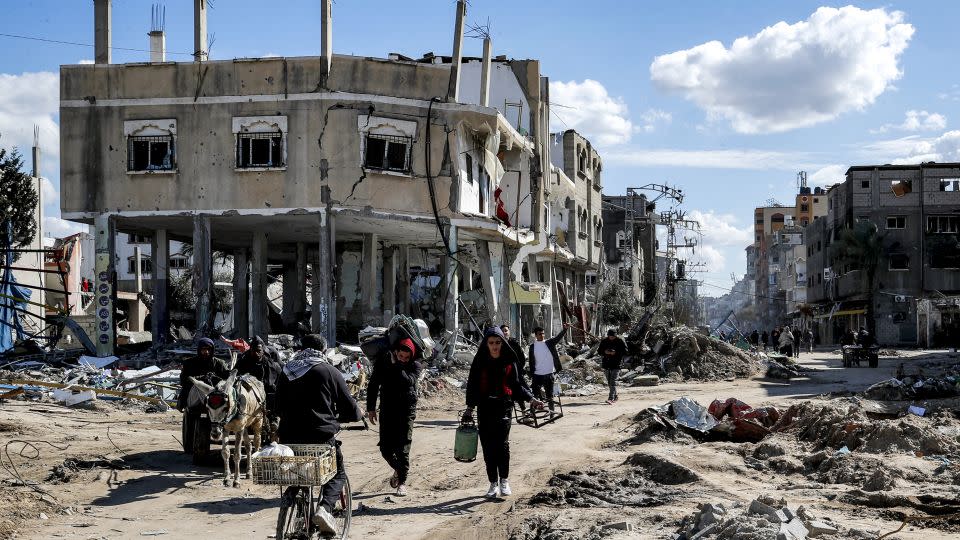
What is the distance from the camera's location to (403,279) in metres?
36.0

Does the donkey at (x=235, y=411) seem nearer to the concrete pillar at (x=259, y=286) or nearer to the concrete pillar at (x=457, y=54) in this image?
the concrete pillar at (x=457, y=54)

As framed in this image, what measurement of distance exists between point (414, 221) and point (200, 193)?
5912mm

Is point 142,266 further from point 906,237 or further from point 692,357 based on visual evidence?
point 906,237

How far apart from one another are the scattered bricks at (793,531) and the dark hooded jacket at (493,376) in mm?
3624

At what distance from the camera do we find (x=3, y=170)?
122 feet

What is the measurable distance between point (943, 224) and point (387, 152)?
55.4 m

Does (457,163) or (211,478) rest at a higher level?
(457,163)

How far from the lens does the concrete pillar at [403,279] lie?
3588 centimetres

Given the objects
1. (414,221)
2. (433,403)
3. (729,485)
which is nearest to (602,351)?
(433,403)

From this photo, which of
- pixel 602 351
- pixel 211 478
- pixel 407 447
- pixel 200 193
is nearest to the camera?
pixel 407 447

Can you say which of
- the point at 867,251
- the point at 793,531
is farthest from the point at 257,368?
the point at 867,251

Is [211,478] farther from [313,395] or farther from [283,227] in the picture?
[283,227]

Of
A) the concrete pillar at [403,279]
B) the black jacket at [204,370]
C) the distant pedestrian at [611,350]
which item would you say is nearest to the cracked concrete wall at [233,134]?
the concrete pillar at [403,279]

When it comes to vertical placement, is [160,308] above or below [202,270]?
below
